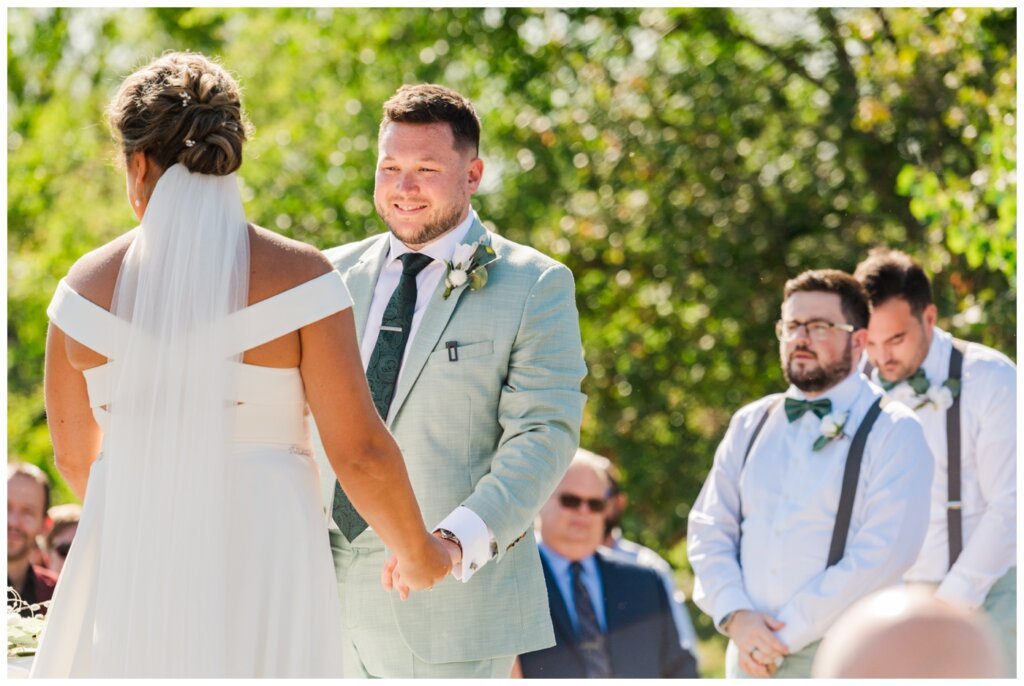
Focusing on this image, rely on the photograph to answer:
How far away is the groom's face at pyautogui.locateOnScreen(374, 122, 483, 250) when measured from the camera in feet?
12.7

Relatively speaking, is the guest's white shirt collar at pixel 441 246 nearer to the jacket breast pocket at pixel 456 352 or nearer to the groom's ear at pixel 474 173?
the groom's ear at pixel 474 173

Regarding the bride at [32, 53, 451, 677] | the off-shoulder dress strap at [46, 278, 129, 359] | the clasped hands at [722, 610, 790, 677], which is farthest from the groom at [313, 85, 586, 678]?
the clasped hands at [722, 610, 790, 677]

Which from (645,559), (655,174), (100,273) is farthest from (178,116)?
(655,174)

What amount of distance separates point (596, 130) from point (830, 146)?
1848mm

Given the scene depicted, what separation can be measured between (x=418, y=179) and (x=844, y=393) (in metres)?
2.23

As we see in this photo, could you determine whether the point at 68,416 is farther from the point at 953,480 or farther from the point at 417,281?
the point at 953,480

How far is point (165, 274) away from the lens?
310 centimetres

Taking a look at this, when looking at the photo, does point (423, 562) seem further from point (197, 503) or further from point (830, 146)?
point (830, 146)

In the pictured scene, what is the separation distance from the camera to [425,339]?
372 centimetres

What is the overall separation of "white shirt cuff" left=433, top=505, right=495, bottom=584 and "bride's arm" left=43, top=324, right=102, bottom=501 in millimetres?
884

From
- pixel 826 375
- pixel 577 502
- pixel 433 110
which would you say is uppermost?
pixel 433 110

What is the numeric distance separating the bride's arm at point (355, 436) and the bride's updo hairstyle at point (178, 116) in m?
0.46

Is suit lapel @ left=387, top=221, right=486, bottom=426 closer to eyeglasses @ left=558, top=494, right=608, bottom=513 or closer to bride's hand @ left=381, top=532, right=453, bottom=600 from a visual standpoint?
bride's hand @ left=381, top=532, right=453, bottom=600

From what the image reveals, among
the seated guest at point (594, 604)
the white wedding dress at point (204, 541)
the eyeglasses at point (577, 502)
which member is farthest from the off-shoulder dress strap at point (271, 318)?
the eyeglasses at point (577, 502)
